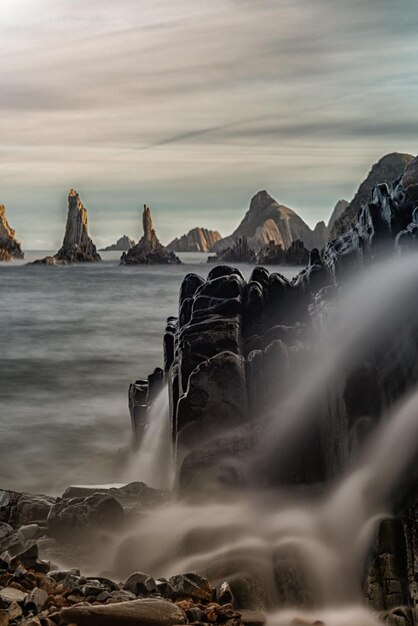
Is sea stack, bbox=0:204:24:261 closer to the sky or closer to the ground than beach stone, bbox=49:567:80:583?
closer to the sky

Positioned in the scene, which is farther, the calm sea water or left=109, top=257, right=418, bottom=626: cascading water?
the calm sea water

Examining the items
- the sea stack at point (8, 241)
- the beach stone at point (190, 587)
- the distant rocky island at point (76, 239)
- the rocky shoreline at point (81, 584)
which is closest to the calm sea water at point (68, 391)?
the rocky shoreline at point (81, 584)

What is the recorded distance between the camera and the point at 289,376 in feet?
47.8

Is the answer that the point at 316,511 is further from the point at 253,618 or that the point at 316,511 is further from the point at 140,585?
the point at 140,585

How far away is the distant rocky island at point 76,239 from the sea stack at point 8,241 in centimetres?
995

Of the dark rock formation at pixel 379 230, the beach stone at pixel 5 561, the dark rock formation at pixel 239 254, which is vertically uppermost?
the dark rock formation at pixel 239 254

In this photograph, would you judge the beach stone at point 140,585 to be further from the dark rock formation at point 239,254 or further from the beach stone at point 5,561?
the dark rock formation at point 239,254

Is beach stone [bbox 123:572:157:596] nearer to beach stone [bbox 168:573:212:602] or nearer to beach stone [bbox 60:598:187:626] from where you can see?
beach stone [bbox 168:573:212:602]

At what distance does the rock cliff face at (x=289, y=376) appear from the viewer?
452 inches

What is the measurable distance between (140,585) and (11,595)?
1.54m

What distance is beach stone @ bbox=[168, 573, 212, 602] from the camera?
1101 cm

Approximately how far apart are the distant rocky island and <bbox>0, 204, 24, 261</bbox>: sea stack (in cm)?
995

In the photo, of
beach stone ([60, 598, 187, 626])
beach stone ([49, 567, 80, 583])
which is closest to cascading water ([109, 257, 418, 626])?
beach stone ([49, 567, 80, 583])

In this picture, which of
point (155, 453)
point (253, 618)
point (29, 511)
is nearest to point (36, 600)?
point (253, 618)
